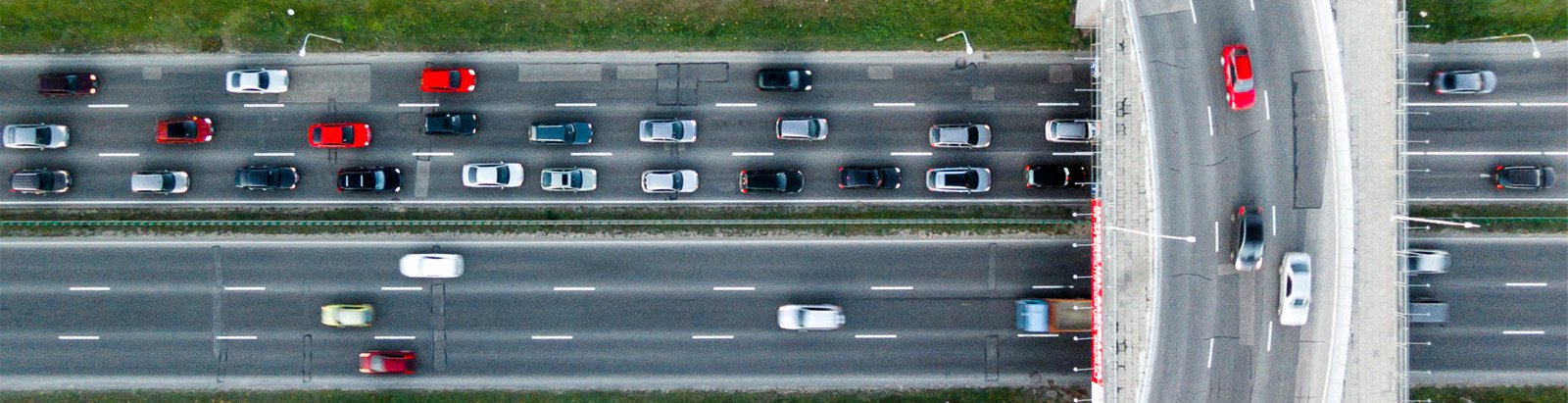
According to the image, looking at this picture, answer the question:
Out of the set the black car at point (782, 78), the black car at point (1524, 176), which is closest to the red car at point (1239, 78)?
the black car at point (1524, 176)

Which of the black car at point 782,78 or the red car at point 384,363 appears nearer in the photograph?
the red car at point 384,363

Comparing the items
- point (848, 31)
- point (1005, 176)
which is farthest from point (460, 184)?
point (1005, 176)

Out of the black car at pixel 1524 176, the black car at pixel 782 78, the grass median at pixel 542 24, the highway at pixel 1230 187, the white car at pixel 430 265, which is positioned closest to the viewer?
the highway at pixel 1230 187

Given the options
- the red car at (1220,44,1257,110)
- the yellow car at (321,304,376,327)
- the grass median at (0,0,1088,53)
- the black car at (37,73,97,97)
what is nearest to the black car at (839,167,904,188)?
the grass median at (0,0,1088,53)

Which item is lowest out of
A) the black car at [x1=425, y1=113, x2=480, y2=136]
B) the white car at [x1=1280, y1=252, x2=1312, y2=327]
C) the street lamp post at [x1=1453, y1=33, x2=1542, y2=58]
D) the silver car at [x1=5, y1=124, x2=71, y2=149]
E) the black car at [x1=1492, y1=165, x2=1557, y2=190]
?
the white car at [x1=1280, y1=252, x2=1312, y2=327]

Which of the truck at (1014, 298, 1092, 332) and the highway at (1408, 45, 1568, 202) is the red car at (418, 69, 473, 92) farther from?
the highway at (1408, 45, 1568, 202)

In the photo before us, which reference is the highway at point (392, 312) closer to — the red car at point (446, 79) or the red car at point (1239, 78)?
the red car at point (446, 79)

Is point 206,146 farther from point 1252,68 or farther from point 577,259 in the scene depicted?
point 1252,68
